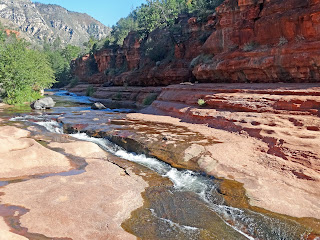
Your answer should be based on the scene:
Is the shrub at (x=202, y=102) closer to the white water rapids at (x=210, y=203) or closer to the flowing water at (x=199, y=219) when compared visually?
the white water rapids at (x=210, y=203)

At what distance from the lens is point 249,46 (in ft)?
61.6

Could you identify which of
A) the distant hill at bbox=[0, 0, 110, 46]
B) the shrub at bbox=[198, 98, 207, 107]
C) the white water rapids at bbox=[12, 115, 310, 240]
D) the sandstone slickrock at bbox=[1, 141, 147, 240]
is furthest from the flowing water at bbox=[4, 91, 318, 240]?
the distant hill at bbox=[0, 0, 110, 46]

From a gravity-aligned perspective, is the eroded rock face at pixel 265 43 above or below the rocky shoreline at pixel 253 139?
above

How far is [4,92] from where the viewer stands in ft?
91.2

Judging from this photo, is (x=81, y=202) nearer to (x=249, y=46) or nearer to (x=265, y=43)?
(x=265, y=43)

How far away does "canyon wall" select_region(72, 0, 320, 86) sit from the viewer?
14930 mm

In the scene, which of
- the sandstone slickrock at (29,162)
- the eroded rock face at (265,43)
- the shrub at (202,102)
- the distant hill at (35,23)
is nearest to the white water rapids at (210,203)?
the sandstone slickrock at (29,162)

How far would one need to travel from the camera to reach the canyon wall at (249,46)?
14.9 meters

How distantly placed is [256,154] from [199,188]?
3.35 meters

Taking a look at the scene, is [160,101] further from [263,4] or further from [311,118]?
[311,118]

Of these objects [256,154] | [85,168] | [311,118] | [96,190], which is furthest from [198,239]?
[311,118]

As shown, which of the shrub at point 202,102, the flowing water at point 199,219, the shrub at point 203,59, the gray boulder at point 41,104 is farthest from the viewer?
the gray boulder at point 41,104

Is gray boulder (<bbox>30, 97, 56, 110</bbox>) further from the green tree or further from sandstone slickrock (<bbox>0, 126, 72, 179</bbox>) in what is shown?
sandstone slickrock (<bbox>0, 126, 72, 179</bbox>)

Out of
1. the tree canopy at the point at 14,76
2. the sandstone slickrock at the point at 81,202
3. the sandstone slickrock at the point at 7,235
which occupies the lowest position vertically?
the sandstone slickrock at the point at 81,202
